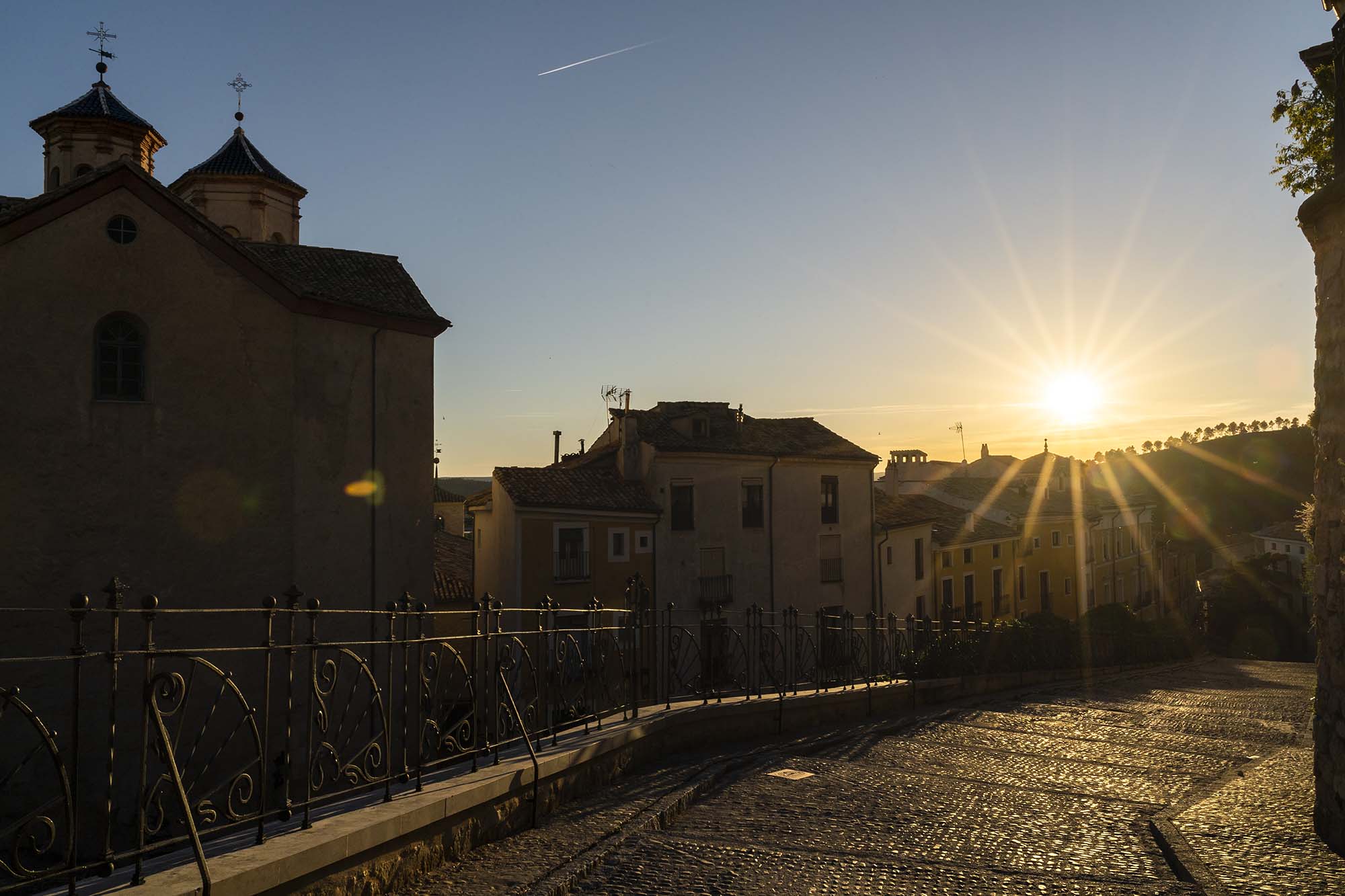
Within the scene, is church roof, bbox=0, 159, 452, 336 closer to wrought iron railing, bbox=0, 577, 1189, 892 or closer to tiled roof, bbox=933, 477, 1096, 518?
wrought iron railing, bbox=0, 577, 1189, 892

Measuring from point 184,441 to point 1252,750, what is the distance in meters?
15.5

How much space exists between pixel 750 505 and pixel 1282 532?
60.0m

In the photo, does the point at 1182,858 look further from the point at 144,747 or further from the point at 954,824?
the point at 144,747

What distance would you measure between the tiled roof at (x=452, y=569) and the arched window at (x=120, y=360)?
1219cm

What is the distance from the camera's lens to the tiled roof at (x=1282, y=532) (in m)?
73.4

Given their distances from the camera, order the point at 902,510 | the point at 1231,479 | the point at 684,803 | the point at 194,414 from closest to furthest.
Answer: the point at 684,803
the point at 194,414
the point at 902,510
the point at 1231,479

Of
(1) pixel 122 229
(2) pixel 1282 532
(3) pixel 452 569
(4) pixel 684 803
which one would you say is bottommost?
(2) pixel 1282 532

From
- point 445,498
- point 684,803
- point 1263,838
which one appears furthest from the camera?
point 445,498

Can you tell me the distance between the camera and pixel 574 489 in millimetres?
32062

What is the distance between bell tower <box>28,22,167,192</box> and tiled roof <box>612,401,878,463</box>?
1734cm

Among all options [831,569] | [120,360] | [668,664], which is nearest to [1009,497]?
[831,569]

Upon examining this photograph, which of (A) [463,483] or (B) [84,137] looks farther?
(A) [463,483]

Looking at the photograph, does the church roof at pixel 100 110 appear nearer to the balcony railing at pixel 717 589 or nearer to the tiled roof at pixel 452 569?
the tiled roof at pixel 452 569

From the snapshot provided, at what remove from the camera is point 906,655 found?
17.7m
